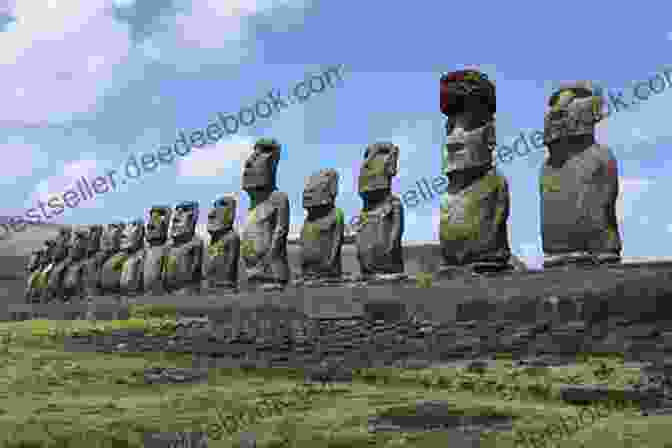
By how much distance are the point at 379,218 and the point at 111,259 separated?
11531mm

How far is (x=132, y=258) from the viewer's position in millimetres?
22125

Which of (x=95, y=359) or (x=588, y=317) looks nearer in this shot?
(x=588, y=317)

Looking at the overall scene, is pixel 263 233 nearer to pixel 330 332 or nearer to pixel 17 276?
pixel 330 332

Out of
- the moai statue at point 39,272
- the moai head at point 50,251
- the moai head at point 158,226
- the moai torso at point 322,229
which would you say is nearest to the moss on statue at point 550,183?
the moai torso at point 322,229

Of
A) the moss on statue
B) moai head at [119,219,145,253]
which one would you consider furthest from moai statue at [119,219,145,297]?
the moss on statue

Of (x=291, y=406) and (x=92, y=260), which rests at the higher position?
(x=92, y=260)

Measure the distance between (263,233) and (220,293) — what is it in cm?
138

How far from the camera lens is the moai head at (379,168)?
555 inches

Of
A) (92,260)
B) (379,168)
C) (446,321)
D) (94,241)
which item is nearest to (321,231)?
(379,168)

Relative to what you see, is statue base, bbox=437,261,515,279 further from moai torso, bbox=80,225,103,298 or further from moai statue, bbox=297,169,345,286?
moai torso, bbox=80,225,103,298

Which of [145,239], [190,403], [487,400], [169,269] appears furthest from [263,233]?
[487,400]

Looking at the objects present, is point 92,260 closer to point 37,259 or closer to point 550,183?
point 37,259

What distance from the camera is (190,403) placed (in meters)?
7.46

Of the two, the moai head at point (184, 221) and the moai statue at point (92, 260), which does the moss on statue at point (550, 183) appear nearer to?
the moai head at point (184, 221)
